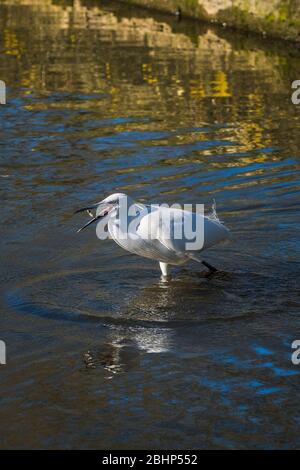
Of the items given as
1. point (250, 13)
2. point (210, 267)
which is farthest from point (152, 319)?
point (250, 13)

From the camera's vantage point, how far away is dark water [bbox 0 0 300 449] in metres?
6.04

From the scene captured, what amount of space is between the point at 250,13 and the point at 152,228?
14.2m

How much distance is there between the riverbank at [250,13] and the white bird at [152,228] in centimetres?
1251

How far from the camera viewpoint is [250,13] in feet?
69.7

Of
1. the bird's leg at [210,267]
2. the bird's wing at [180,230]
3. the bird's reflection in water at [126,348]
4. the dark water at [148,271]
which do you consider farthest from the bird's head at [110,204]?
the bird's reflection in water at [126,348]

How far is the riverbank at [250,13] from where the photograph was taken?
20.0m

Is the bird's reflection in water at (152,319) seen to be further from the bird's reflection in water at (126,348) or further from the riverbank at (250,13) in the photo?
the riverbank at (250,13)

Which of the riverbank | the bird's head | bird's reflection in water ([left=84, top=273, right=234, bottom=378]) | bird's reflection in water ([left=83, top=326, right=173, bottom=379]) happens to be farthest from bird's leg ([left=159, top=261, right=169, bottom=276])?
the riverbank

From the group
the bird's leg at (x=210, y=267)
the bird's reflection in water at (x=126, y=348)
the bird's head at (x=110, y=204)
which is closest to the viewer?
the bird's reflection in water at (x=126, y=348)

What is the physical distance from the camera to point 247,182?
36.3 ft

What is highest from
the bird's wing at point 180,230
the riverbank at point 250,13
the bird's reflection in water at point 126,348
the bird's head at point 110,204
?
the riverbank at point 250,13

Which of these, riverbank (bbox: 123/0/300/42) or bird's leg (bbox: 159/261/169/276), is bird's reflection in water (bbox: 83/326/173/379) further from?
riverbank (bbox: 123/0/300/42)
